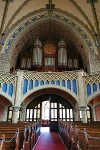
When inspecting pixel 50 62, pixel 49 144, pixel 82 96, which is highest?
pixel 50 62

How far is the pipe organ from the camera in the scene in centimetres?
1306

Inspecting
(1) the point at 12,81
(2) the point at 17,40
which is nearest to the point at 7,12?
(2) the point at 17,40

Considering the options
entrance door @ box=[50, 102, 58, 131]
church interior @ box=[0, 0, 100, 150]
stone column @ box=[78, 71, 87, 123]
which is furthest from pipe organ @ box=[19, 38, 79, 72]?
stone column @ box=[78, 71, 87, 123]

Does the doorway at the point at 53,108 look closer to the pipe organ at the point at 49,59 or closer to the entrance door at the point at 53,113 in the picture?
the entrance door at the point at 53,113

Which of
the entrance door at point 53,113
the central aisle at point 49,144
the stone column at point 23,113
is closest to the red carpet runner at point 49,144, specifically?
the central aisle at point 49,144

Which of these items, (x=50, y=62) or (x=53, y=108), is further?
(x=50, y=62)

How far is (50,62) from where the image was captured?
44.6 feet

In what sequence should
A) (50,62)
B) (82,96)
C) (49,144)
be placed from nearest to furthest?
(49,144)
(82,96)
(50,62)

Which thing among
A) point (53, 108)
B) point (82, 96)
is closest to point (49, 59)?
Answer: point (53, 108)

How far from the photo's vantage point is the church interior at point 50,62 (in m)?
9.39

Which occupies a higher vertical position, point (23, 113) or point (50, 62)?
point (50, 62)

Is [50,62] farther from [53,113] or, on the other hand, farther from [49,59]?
[53,113]

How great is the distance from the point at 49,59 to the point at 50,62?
1.34 feet

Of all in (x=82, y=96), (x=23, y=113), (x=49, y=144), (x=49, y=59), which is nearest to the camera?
(x=49, y=144)
